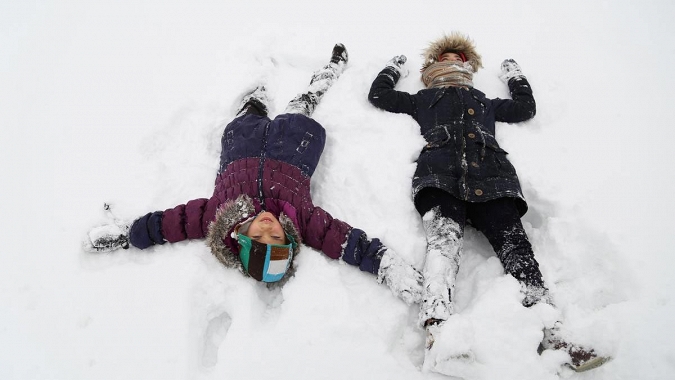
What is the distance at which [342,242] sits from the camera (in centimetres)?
239

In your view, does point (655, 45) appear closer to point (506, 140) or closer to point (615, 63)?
point (615, 63)

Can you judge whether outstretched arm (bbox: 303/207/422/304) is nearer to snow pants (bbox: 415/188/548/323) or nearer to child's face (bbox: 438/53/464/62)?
snow pants (bbox: 415/188/548/323)

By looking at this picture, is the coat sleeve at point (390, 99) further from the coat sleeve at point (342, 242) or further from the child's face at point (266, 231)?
the child's face at point (266, 231)

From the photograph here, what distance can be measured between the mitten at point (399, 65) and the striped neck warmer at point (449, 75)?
0.23 m

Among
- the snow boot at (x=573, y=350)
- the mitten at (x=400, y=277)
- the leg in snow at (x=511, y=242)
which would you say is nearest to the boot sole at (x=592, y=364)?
the snow boot at (x=573, y=350)

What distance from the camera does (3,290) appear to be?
2.34 metres

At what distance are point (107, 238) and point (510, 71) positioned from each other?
3.18 meters

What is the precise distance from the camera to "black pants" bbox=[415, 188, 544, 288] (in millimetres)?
2250

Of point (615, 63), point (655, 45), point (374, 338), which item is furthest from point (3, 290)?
point (655, 45)

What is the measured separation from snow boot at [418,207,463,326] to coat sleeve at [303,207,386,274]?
0.29 meters

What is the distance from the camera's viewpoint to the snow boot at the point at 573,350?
1.84m

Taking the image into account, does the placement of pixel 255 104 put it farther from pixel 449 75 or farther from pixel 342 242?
pixel 449 75

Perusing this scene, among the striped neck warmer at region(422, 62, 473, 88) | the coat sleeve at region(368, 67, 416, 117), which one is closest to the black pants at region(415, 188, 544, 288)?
the coat sleeve at region(368, 67, 416, 117)

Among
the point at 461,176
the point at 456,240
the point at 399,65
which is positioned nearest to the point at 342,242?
the point at 456,240
